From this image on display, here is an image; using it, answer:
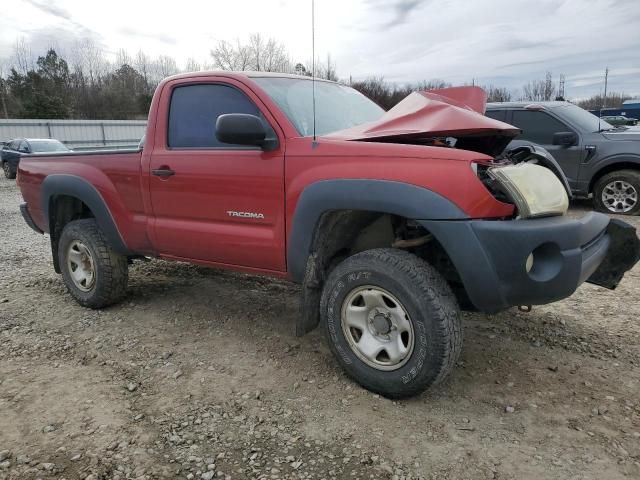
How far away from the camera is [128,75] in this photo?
51.5m

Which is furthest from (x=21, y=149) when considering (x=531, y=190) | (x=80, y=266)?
(x=531, y=190)

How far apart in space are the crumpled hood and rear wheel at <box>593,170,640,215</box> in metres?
5.94

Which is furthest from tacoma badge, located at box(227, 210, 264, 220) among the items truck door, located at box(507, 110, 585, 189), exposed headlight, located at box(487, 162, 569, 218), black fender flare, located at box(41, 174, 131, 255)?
truck door, located at box(507, 110, 585, 189)

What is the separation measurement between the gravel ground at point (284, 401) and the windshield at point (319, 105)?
155 cm

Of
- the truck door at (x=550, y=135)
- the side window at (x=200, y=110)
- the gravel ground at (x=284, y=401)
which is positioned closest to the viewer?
the gravel ground at (x=284, y=401)

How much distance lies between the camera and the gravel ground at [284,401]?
2404 millimetres

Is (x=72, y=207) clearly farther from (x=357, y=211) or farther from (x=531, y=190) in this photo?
(x=531, y=190)

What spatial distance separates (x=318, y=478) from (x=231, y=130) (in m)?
1.92

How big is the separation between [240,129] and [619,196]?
286 inches

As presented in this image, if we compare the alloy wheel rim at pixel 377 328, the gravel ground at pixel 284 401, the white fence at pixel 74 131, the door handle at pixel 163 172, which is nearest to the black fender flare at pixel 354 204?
the alloy wheel rim at pixel 377 328

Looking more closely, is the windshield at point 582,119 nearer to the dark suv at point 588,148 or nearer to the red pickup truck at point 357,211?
the dark suv at point 588,148

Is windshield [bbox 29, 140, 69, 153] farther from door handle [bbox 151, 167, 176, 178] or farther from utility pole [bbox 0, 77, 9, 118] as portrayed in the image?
utility pole [bbox 0, 77, 9, 118]

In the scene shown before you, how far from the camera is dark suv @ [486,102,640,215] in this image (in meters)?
8.02

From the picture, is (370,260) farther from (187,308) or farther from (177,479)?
(187,308)
